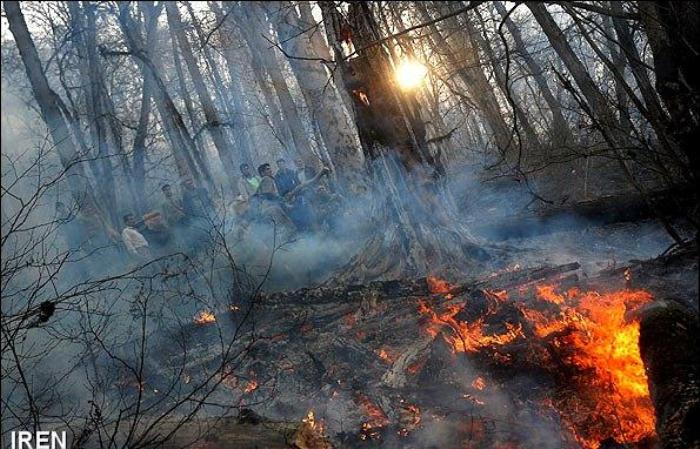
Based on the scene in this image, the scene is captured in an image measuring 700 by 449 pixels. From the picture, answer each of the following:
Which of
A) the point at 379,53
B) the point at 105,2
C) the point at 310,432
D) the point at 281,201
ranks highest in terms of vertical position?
the point at 105,2

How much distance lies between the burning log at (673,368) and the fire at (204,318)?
5.65 m

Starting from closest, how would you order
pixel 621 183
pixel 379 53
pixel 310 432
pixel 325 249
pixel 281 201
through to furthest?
pixel 310 432
pixel 379 53
pixel 621 183
pixel 325 249
pixel 281 201

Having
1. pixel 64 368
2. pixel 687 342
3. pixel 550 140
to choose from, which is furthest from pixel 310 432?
pixel 550 140

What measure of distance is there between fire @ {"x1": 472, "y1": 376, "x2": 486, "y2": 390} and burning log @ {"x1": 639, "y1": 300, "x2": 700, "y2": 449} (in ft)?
4.63

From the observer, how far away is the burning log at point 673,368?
2365 millimetres

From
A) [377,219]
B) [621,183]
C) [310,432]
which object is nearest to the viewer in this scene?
[310,432]

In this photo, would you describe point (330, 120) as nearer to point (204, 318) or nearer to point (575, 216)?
point (204, 318)

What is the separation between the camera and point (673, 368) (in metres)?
2.63

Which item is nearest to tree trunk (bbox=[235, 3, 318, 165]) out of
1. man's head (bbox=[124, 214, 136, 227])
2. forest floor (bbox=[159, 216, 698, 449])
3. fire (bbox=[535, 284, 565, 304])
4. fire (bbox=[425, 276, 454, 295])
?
man's head (bbox=[124, 214, 136, 227])

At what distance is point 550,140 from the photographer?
448 inches

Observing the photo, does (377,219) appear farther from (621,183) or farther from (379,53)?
(621,183)

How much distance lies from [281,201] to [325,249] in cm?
174

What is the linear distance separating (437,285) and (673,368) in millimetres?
3455

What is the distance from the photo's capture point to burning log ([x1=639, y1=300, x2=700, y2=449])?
2.37 m
